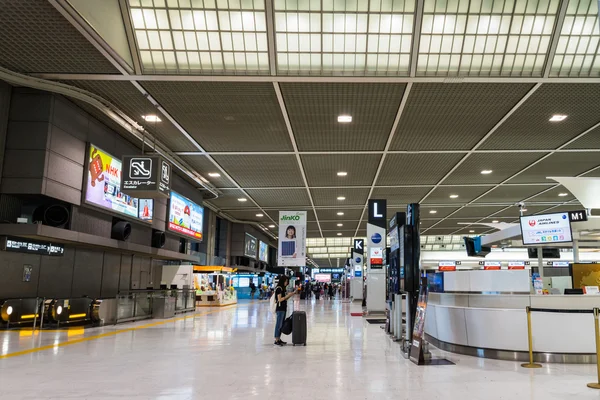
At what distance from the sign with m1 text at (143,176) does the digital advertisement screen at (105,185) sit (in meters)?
1.68

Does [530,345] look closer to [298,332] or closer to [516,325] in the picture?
[516,325]

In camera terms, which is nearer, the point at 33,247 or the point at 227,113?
the point at 33,247

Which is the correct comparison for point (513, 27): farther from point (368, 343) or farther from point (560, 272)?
point (560, 272)

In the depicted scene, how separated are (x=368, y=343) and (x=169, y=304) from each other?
365 inches

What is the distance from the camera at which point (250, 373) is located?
6.41 m

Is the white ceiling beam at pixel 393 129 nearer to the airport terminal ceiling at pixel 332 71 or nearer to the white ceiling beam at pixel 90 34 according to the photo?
the airport terminal ceiling at pixel 332 71

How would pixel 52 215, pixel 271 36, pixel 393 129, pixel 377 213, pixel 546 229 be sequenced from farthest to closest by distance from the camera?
pixel 377 213
pixel 393 129
pixel 546 229
pixel 52 215
pixel 271 36

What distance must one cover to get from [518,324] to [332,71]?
223 inches

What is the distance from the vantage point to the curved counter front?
24.1 feet

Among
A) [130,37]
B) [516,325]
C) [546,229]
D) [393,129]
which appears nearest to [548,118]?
[546,229]

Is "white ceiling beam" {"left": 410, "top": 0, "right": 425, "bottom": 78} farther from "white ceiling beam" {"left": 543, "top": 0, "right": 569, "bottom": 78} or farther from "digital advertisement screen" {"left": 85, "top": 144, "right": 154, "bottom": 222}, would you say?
"digital advertisement screen" {"left": 85, "top": 144, "right": 154, "bottom": 222}

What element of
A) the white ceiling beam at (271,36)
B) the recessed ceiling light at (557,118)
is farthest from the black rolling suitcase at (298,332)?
the recessed ceiling light at (557,118)

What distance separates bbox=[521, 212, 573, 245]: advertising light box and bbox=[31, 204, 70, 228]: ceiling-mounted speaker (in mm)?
11131

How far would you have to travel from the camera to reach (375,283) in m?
18.4
